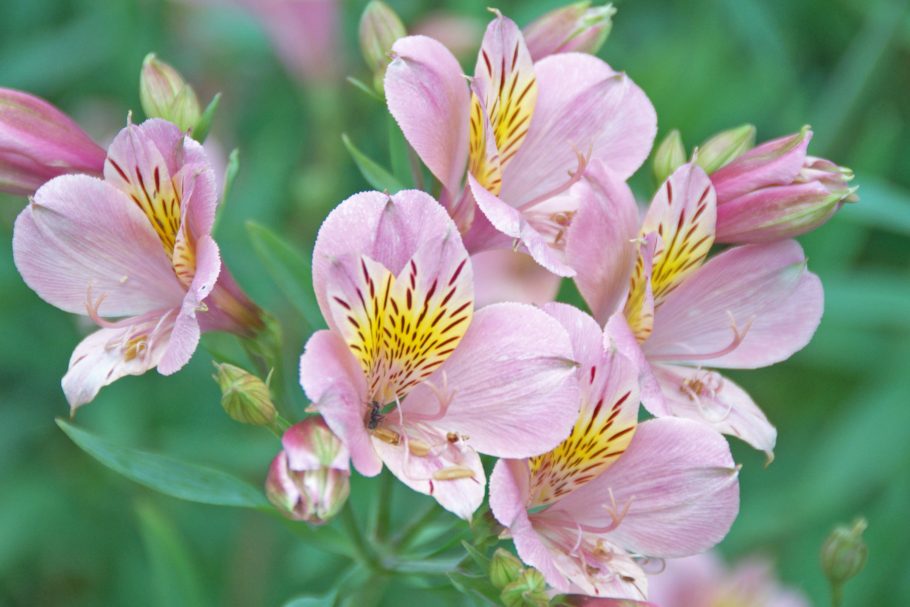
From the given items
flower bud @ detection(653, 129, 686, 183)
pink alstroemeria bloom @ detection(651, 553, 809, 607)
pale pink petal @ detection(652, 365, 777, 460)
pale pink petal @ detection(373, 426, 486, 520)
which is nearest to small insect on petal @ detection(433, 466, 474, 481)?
pale pink petal @ detection(373, 426, 486, 520)

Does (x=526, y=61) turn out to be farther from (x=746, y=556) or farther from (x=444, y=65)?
(x=746, y=556)

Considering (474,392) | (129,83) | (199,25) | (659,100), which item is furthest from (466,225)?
(199,25)

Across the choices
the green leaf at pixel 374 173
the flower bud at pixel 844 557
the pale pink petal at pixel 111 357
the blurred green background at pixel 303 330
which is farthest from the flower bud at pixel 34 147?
the flower bud at pixel 844 557

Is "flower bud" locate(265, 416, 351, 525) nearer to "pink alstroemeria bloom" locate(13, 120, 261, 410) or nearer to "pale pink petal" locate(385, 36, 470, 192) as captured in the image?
"pink alstroemeria bloom" locate(13, 120, 261, 410)

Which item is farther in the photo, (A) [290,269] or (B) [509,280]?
(B) [509,280]

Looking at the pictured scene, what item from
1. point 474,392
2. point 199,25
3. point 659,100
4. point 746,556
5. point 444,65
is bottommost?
point 746,556

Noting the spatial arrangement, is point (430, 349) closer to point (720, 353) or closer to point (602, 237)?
point (602, 237)

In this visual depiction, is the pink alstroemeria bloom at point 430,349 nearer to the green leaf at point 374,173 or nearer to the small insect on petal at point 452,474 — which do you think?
the small insect on petal at point 452,474

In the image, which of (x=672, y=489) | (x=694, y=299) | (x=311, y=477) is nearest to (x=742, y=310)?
(x=694, y=299)
